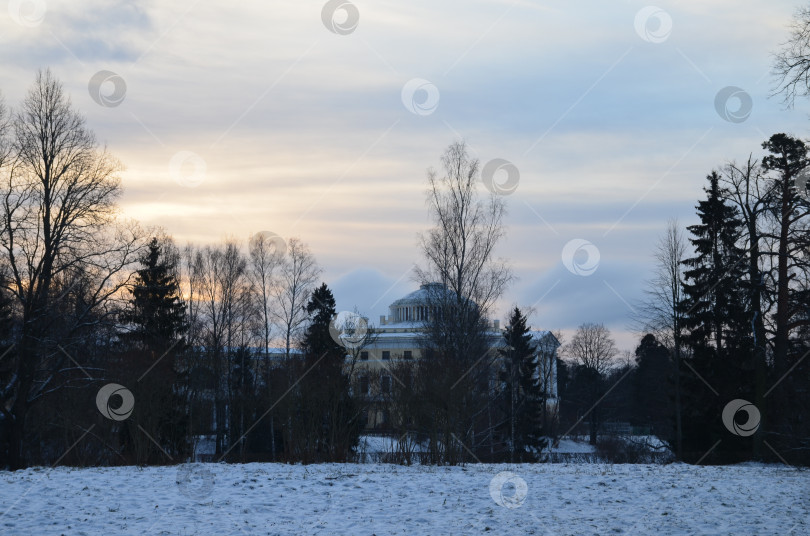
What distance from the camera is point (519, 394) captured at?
56219mm

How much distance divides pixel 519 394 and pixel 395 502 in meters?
41.4

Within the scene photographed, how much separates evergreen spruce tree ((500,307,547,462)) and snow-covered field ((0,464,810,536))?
31.5 meters

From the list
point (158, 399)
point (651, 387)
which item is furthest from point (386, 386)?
point (651, 387)

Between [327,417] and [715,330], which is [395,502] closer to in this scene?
[327,417]

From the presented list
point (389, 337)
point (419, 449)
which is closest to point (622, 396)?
point (389, 337)

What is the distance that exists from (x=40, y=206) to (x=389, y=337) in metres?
66.4

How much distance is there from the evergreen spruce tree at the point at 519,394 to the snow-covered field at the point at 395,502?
31518mm

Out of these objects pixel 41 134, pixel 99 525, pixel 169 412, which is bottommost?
pixel 99 525

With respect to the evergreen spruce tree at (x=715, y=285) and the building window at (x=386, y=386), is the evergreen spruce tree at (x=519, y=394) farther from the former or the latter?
the building window at (x=386, y=386)

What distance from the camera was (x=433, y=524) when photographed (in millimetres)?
14078

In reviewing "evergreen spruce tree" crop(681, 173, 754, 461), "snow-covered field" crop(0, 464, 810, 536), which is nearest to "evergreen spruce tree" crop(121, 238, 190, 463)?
"snow-covered field" crop(0, 464, 810, 536)

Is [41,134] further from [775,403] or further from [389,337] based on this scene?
[389,337]

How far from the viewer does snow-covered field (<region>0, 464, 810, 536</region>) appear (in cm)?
1359

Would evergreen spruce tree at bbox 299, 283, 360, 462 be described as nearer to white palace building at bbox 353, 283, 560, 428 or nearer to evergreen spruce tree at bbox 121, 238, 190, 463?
evergreen spruce tree at bbox 121, 238, 190, 463
